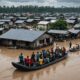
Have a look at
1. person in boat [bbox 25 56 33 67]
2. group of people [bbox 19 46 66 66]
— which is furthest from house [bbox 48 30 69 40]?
person in boat [bbox 25 56 33 67]

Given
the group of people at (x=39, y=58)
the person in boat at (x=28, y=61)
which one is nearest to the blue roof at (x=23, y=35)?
the group of people at (x=39, y=58)

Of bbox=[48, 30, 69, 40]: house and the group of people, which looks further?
bbox=[48, 30, 69, 40]: house

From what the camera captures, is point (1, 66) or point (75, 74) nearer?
point (75, 74)

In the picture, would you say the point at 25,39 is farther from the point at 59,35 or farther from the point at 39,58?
the point at 59,35

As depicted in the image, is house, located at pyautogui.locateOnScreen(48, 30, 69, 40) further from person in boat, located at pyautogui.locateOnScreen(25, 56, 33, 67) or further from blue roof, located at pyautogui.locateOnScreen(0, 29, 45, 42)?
person in boat, located at pyautogui.locateOnScreen(25, 56, 33, 67)

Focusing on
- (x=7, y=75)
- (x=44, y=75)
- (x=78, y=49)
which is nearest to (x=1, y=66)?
(x=7, y=75)

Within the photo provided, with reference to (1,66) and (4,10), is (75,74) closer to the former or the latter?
(1,66)

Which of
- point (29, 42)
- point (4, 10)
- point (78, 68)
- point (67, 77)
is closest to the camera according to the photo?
point (67, 77)

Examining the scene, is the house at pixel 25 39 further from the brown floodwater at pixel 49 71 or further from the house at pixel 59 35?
the house at pixel 59 35
